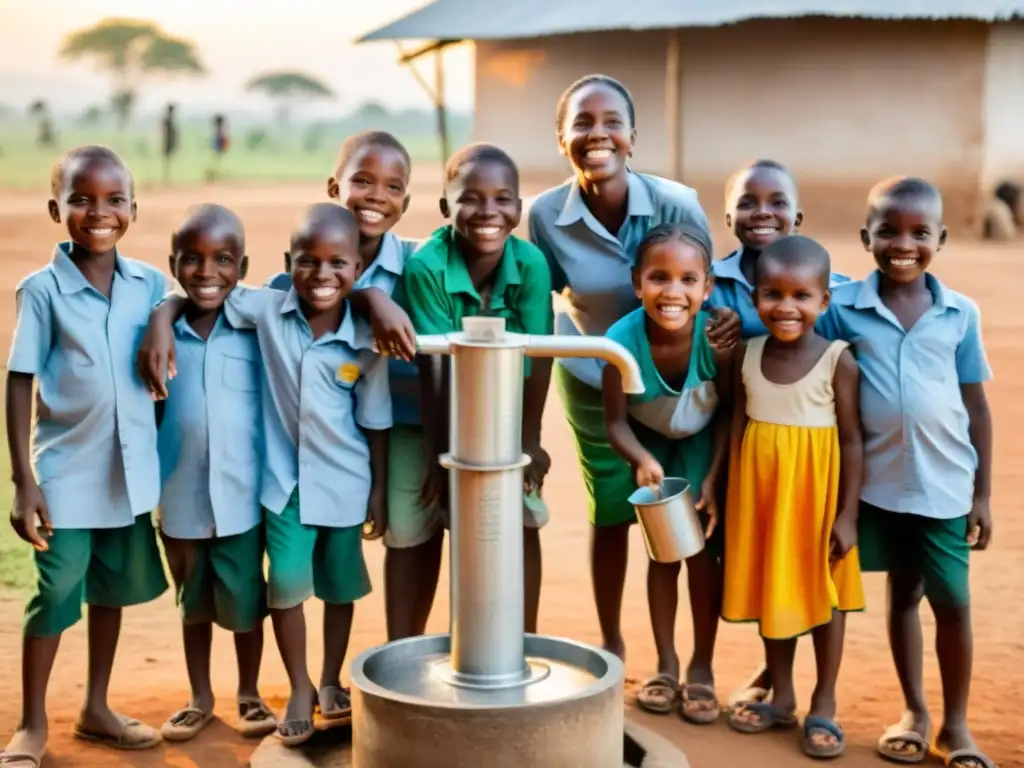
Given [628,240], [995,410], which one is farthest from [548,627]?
[995,410]

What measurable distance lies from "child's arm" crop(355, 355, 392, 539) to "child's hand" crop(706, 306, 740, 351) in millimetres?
722

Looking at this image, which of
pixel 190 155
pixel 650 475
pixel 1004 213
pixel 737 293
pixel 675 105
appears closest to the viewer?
pixel 650 475

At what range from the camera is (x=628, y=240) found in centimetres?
347

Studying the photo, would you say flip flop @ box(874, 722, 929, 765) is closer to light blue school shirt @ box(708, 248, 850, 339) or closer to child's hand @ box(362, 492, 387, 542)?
light blue school shirt @ box(708, 248, 850, 339)

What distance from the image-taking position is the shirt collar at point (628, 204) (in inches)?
136

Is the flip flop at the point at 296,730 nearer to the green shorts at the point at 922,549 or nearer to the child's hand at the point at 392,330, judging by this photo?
the child's hand at the point at 392,330

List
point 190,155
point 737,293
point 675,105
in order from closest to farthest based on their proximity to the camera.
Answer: point 737,293 → point 675,105 → point 190,155

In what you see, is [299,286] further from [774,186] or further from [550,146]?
[550,146]

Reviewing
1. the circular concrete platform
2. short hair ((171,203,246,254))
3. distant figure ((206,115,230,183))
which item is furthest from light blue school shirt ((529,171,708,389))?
distant figure ((206,115,230,183))

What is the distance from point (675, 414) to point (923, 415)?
1.75ft

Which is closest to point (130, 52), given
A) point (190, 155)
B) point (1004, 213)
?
point (190, 155)

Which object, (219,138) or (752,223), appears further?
(219,138)

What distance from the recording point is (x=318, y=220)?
10.2 feet

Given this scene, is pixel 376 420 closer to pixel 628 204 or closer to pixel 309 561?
pixel 309 561
